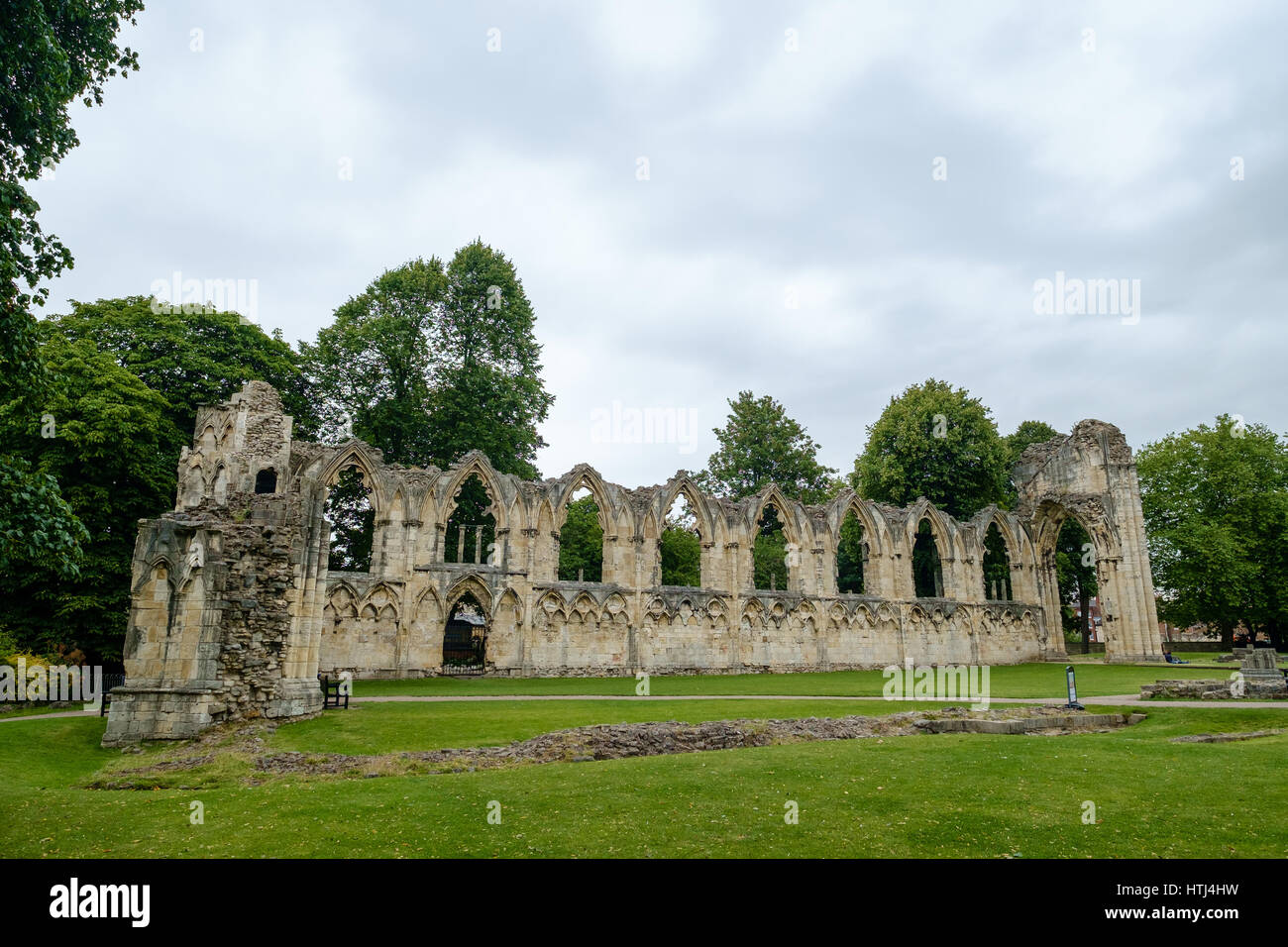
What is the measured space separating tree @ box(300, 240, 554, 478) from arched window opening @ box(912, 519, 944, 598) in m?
24.9

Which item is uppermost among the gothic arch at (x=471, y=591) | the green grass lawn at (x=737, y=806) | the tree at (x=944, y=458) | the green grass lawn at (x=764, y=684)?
the tree at (x=944, y=458)

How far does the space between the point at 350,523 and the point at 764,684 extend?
73.5 ft

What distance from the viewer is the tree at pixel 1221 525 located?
4019 centimetres

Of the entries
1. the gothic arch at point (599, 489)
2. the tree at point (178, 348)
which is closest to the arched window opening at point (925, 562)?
the gothic arch at point (599, 489)

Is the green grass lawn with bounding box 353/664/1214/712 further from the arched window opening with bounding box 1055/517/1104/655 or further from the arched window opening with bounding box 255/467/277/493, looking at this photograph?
the arched window opening with bounding box 1055/517/1104/655

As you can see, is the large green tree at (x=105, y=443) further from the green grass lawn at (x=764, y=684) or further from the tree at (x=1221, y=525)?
the tree at (x=1221, y=525)

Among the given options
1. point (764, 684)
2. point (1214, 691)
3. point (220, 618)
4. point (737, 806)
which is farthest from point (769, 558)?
point (737, 806)

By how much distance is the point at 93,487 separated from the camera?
25.6 meters

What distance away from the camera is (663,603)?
101 feet

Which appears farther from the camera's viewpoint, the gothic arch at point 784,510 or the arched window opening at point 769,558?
the arched window opening at point 769,558

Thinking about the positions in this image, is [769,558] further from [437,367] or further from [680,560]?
[437,367]

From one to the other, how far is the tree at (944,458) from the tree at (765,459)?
788 centimetres
